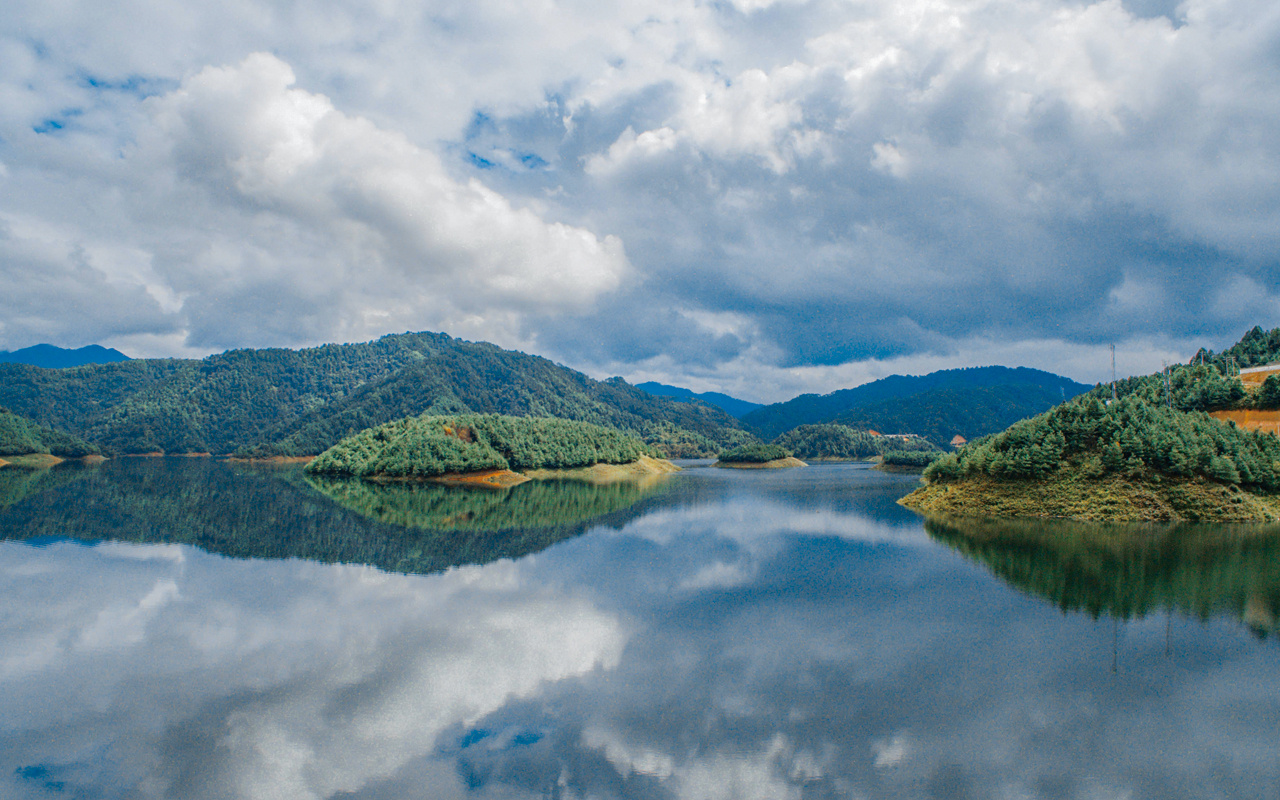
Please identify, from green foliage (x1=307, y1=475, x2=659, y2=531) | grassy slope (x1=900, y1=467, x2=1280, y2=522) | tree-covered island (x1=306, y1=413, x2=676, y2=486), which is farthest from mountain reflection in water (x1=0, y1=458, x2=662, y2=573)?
grassy slope (x1=900, y1=467, x2=1280, y2=522)

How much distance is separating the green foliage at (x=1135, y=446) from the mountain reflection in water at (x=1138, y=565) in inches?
187

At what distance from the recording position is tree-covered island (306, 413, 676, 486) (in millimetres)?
89750

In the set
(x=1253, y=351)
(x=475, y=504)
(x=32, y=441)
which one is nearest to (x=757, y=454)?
(x=1253, y=351)

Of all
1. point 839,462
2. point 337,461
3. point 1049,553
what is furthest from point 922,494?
point 839,462

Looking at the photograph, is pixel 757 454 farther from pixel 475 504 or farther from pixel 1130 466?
pixel 1130 466

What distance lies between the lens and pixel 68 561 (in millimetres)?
28000

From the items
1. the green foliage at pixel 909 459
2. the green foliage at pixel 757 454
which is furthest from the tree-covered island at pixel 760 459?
the green foliage at pixel 909 459

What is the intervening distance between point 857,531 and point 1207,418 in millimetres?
26667

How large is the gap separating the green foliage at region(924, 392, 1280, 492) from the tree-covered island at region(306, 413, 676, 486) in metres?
64.5

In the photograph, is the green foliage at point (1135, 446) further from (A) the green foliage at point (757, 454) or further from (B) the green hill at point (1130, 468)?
(A) the green foliage at point (757, 454)

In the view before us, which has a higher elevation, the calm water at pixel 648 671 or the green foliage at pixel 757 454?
the green foliage at pixel 757 454

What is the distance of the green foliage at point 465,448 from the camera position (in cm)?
8994

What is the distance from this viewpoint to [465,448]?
91.4 meters

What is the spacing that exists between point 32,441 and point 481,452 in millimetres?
103241
